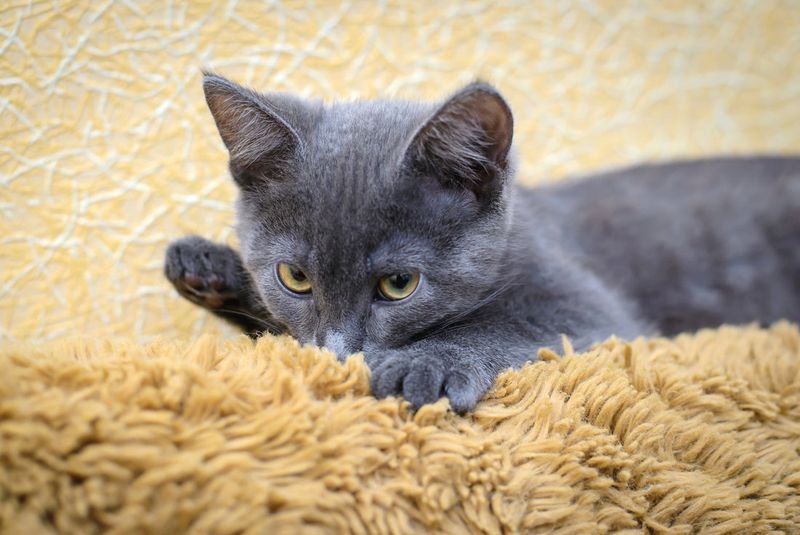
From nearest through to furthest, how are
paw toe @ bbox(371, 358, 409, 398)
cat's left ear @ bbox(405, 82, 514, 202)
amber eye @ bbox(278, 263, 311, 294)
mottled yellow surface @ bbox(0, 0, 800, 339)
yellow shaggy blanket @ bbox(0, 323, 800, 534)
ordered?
1. yellow shaggy blanket @ bbox(0, 323, 800, 534)
2. paw toe @ bbox(371, 358, 409, 398)
3. cat's left ear @ bbox(405, 82, 514, 202)
4. amber eye @ bbox(278, 263, 311, 294)
5. mottled yellow surface @ bbox(0, 0, 800, 339)

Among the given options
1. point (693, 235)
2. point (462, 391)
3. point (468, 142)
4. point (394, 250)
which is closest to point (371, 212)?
point (394, 250)

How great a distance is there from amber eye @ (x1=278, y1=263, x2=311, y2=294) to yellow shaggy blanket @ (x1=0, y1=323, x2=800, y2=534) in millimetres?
152

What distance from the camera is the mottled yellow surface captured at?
1222 mm

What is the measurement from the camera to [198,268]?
3.86 feet

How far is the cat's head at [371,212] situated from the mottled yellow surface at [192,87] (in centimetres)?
33

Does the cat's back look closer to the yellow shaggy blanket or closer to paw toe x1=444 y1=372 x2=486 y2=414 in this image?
the yellow shaggy blanket

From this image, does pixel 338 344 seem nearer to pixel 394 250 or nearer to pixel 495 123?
pixel 394 250

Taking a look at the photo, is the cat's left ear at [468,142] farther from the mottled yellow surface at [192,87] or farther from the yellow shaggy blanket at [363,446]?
the mottled yellow surface at [192,87]

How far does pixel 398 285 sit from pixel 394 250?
6cm

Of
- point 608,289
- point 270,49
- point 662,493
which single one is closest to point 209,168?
point 270,49

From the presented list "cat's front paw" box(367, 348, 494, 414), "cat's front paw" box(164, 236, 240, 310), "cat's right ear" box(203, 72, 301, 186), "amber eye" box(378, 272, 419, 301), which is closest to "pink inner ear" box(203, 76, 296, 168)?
"cat's right ear" box(203, 72, 301, 186)

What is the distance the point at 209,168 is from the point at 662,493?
3.65 ft

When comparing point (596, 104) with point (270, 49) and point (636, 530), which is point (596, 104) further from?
point (636, 530)

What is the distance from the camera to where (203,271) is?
1184 millimetres
